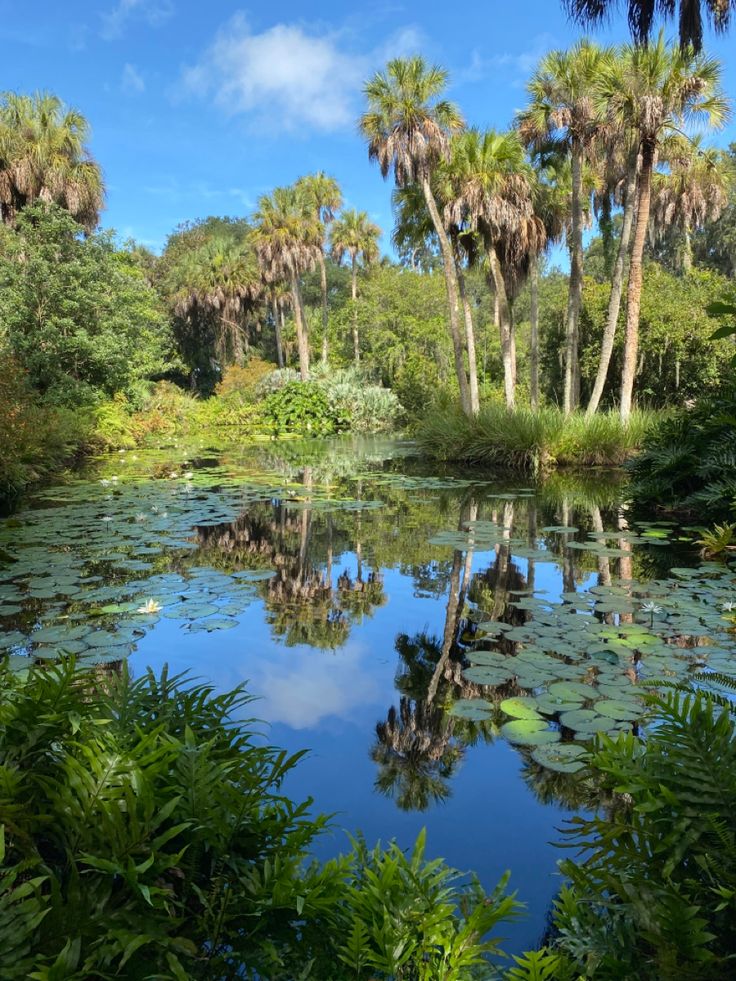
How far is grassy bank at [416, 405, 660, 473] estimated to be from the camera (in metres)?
14.3

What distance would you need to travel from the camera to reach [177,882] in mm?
1583

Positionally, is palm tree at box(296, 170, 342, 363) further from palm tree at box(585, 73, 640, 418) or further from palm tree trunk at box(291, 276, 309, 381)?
palm tree at box(585, 73, 640, 418)

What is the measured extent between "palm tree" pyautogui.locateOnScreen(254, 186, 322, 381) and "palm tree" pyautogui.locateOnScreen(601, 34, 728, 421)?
1759 cm

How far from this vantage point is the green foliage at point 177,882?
50.8 inches

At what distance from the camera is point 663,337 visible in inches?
816

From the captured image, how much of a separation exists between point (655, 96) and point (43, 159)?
17418 mm

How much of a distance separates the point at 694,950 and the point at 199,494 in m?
10.1

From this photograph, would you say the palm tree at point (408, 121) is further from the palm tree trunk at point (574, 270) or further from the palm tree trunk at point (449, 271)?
the palm tree trunk at point (574, 270)

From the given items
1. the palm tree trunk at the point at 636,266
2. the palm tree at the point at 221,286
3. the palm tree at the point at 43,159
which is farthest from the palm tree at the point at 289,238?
the palm tree trunk at the point at 636,266

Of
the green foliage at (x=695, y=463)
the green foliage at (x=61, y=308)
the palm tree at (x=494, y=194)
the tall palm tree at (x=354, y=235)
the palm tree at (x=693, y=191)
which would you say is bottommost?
the green foliage at (x=695, y=463)

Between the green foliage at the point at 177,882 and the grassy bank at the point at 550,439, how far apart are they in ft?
43.3

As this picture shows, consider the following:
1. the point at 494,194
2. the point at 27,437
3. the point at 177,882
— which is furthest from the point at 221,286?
the point at 177,882

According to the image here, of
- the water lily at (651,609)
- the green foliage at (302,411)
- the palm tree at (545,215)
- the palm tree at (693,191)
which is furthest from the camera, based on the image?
the green foliage at (302,411)

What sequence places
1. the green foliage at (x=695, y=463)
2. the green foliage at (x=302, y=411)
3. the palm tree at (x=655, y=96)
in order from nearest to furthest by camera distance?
the green foliage at (x=695, y=463) → the palm tree at (x=655, y=96) → the green foliage at (x=302, y=411)
